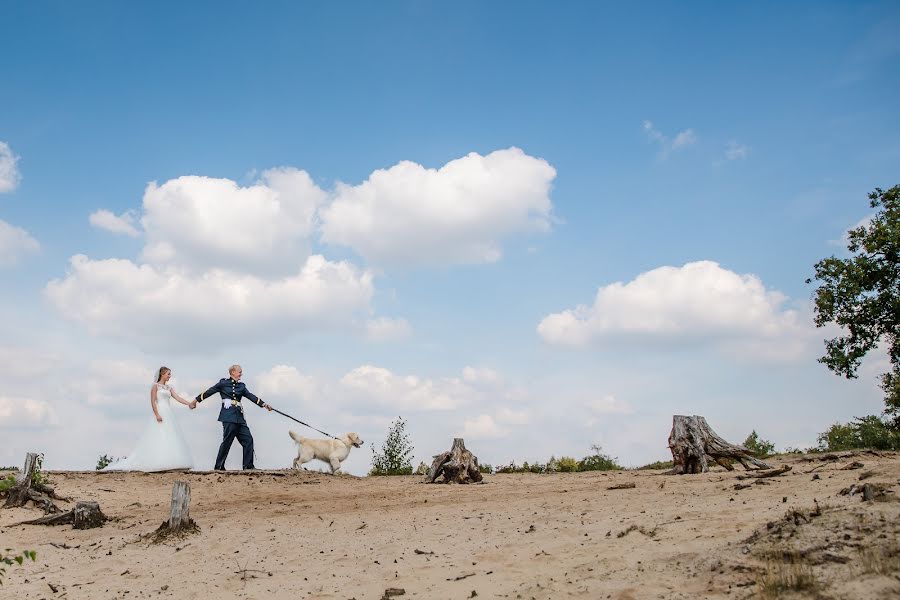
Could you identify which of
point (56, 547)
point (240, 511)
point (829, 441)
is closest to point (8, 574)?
point (56, 547)

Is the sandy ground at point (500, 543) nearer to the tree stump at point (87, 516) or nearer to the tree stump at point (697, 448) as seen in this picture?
the tree stump at point (87, 516)

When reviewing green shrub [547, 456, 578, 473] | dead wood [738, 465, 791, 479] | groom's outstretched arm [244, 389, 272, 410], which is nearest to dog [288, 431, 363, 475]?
groom's outstretched arm [244, 389, 272, 410]

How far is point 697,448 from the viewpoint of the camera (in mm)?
16062

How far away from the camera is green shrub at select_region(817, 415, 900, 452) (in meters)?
21.7

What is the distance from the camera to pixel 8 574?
11898mm

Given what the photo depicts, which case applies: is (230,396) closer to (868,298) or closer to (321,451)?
(321,451)

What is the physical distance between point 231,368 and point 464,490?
784 cm

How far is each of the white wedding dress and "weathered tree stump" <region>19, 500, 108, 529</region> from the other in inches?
173

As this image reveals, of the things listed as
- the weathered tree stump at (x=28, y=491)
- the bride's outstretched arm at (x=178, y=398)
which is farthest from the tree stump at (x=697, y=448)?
the weathered tree stump at (x=28, y=491)

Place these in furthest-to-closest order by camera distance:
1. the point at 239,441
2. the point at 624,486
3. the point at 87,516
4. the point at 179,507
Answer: the point at 239,441 < the point at 87,516 < the point at 624,486 < the point at 179,507

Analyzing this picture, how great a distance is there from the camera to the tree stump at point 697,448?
16.1 m

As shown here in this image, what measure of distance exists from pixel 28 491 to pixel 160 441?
340cm

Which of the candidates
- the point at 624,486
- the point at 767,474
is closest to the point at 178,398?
the point at 624,486

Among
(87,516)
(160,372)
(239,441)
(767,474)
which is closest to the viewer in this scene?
(767,474)
